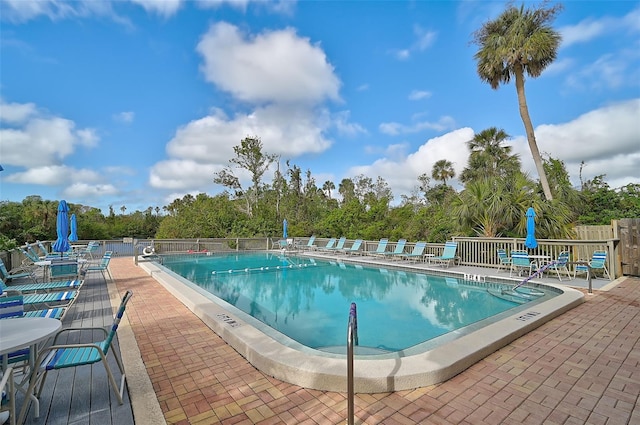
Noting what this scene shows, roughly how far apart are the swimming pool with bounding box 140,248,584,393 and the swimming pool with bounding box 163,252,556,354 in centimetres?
3

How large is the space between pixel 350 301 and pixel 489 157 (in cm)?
1554

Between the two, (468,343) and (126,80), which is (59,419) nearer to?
(468,343)

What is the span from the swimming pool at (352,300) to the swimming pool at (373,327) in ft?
0.10

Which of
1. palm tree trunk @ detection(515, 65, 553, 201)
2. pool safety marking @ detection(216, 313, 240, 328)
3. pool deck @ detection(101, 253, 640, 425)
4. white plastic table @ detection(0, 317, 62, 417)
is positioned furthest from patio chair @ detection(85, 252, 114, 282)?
palm tree trunk @ detection(515, 65, 553, 201)

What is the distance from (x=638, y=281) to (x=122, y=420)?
10652mm

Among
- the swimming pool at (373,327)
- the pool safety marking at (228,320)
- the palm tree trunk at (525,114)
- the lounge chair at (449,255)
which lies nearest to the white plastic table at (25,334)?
the swimming pool at (373,327)

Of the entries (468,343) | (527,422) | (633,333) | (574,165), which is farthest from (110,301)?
(574,165)

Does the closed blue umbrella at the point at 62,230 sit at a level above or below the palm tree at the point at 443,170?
below

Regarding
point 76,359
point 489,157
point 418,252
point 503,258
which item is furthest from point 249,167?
point 76,359

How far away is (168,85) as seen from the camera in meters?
12.0

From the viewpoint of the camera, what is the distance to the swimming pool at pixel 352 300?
17.0 ft

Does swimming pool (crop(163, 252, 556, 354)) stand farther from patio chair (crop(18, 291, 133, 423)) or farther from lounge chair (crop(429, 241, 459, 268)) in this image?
patio chair (crop(18, 291, 133, 423))

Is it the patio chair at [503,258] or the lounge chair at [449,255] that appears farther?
the lounge chair at [449,255]

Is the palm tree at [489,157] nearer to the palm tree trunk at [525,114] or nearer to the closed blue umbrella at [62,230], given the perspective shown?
the palm tree trunk at [525,114]
